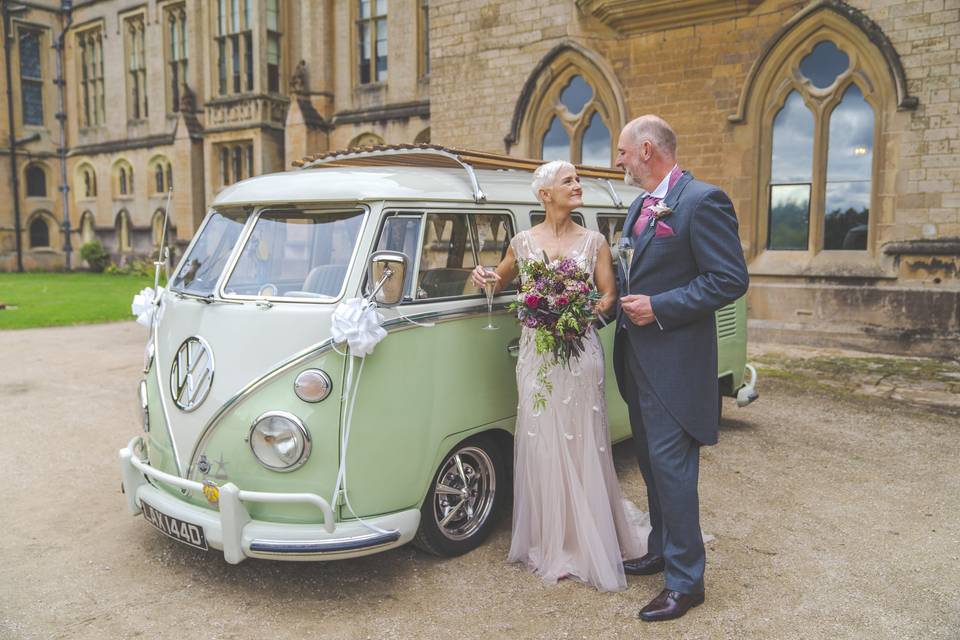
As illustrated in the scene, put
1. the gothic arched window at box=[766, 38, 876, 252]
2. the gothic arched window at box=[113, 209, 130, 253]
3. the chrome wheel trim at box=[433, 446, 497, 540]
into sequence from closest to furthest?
the chrome wheel trim at box=[433, 446, 497, 540], the gothic arched window at box=[766, 38, 876, 252], the gothic arched window at box=[113, 209, 130, 253]

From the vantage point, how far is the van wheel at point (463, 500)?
4.12 metres

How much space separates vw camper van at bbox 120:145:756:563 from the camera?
3615 mm

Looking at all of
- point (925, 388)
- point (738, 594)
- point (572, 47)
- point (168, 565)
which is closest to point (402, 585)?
point (168, 565)

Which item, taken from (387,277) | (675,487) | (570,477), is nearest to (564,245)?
(387,277)

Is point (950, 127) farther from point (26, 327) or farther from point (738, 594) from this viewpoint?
point (26, 327)

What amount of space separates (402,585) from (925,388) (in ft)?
24.0

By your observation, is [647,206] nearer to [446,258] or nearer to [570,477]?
[446,258]

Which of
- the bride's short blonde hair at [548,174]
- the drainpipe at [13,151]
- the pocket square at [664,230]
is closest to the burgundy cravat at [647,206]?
the pocket square at [664,230]

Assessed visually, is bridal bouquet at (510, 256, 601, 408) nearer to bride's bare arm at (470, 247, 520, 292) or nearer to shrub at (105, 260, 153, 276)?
bride's bare arm at (470, 247, 520, 292)

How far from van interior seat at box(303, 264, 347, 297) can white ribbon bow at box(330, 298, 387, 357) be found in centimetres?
30

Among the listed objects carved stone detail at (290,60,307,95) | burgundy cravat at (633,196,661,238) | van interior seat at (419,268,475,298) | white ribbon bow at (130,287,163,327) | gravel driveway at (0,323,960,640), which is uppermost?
carved stone detail at (290,60,307,95)

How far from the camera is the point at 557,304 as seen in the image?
392cm

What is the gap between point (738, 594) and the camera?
3836 mm

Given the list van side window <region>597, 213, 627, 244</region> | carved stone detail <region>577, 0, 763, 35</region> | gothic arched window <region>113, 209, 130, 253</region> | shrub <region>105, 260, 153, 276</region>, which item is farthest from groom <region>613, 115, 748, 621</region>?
gothic arched window <region>113, 209, 130, 253</region>
